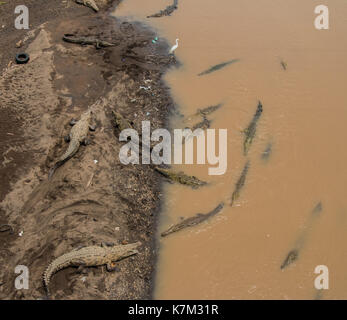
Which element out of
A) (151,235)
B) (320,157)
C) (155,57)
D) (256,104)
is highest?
(155,57)

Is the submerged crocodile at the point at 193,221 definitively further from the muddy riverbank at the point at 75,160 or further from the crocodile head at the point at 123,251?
the crocodile head at the point at 123,251

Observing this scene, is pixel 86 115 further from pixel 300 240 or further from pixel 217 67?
pixel 300 240

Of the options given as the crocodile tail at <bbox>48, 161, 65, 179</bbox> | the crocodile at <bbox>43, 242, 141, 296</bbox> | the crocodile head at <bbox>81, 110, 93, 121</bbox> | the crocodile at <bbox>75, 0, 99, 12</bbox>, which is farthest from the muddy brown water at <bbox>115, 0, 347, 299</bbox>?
the crocodile tail at <bbox>48, 161, 65, 179</bbox>

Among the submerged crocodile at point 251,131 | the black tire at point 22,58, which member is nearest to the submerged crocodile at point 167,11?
the black tire at point 22,58

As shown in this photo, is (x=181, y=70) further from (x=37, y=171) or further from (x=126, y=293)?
(x=126, y=293)
